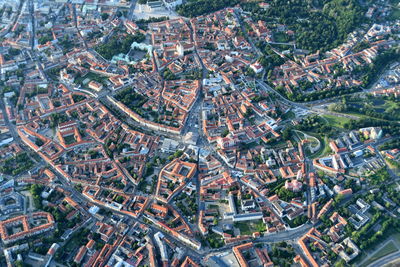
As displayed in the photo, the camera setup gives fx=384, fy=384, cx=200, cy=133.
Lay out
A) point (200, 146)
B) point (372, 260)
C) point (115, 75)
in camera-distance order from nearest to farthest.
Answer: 1. point (372, 260)
2. point (200, 146)
3. point (115, 75)

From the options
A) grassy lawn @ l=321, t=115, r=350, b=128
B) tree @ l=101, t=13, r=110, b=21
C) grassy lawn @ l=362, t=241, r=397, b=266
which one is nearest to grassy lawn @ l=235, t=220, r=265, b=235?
grassy lawn @ l=362, t=241, r=397, b=266

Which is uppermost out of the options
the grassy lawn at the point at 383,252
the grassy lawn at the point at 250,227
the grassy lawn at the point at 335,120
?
the grassy lawn at the point at 335,120

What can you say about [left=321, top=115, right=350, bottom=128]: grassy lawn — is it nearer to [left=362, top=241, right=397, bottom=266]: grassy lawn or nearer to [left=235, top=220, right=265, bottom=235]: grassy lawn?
[left=362, top=241, right=397, bottom=266]: grassy lawn

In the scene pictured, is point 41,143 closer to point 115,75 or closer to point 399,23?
point 115,75

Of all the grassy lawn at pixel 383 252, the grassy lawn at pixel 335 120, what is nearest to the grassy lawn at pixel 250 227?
the grassy lawn at pixel 383 252

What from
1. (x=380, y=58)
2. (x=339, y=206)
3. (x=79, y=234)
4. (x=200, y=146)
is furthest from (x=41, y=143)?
(x=380, y=58)

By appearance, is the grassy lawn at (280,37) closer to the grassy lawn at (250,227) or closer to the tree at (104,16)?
the tree at (104,16)
